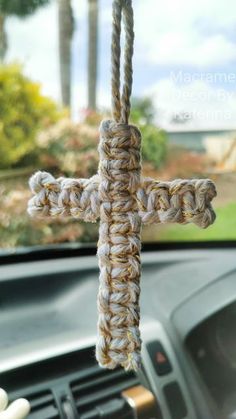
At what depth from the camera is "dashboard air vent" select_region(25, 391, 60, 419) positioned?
2.50 feet

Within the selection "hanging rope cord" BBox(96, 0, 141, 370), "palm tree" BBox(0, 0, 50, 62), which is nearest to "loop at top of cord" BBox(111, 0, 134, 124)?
"hanging rope cord" BBox(96, 0, 141, 370)

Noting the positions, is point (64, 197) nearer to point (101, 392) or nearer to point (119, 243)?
point (119, 243)

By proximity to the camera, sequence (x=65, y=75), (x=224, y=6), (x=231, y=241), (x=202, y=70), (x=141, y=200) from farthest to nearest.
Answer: (x=65, y=75), (x=231, y=241), (x=224, y=6), (x=202, y=70), (x=141, y=200)

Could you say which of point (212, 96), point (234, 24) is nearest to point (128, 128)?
point (212, 96)

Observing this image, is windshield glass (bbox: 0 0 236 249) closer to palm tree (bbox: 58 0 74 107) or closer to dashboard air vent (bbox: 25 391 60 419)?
palm tree (bbox: 58 0 74 107)

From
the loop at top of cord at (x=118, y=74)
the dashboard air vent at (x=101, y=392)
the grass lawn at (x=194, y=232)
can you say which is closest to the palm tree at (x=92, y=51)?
the grass lawn at (x=194, y=232)

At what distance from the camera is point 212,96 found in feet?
2.79

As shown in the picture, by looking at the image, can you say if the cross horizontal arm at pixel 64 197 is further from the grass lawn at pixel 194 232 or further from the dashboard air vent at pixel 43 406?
the grass lawn at pixel 194 232

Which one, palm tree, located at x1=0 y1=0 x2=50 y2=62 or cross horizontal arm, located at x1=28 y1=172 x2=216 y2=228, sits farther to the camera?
palm tree, located at x1=0 y1=0 x2=50 y2=62

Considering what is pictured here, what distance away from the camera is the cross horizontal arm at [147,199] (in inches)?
17.4

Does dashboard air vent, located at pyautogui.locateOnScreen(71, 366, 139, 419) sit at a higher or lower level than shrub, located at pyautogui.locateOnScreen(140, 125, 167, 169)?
lower

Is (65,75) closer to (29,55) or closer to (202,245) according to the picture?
(29,55)

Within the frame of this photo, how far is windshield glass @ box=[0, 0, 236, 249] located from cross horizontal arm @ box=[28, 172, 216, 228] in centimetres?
44

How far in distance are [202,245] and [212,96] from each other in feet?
1.38
